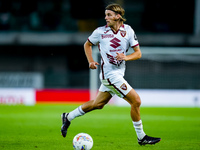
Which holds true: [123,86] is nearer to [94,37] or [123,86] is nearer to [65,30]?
[94,37]

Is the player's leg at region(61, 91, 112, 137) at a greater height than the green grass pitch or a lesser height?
greater

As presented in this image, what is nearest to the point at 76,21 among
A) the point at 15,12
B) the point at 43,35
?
the point at 43,35

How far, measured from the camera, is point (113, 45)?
5934 millimetres

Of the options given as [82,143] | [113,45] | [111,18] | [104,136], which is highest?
[111,18]

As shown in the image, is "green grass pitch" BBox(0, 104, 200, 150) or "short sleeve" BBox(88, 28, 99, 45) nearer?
"green grass pitch" BBox(0, 104, 200, 150)

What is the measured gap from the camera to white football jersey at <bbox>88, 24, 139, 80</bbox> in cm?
594

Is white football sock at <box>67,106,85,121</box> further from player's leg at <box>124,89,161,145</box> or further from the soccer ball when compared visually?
the soccer ball

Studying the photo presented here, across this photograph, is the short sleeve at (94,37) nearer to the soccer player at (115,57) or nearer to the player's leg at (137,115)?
the soccer player at (115,57)

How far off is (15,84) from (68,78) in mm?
2726

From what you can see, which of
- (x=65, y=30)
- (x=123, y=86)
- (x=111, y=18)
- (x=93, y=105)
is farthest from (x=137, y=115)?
(x=65, y=30)

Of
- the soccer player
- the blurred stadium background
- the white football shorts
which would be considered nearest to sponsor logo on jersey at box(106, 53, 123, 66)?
the soccer player

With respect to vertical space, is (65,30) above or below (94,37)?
below

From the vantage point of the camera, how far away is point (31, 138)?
22.5 feet

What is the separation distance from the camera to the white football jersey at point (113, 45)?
5941 mm
